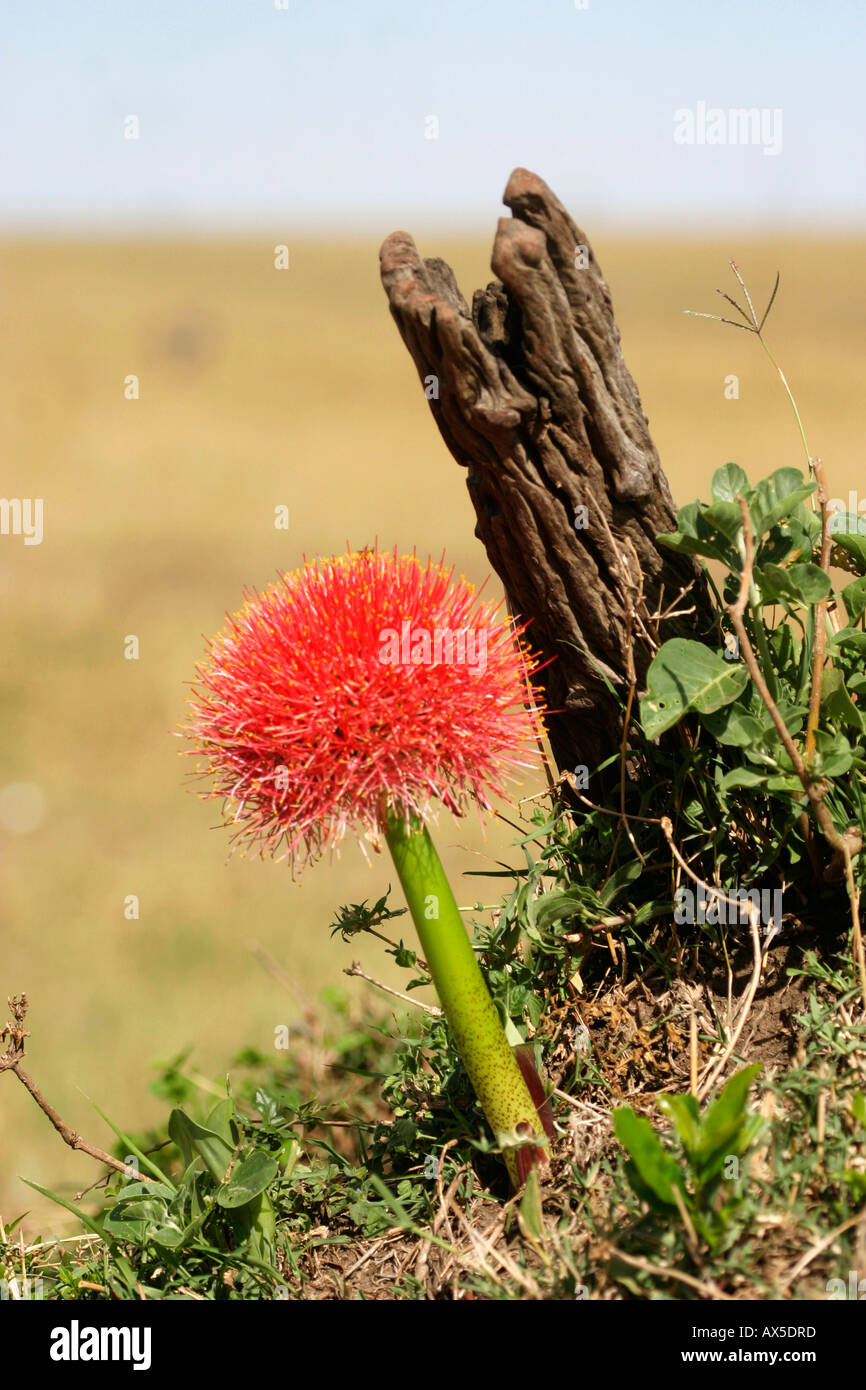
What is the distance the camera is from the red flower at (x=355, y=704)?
1.78m

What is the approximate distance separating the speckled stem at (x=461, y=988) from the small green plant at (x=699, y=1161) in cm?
39

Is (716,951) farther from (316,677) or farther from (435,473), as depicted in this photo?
(435,473)

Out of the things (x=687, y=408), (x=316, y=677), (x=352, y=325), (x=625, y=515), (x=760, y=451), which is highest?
(x=352, y=325)

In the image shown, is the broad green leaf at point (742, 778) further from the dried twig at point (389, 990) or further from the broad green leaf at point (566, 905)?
the dried twig at point (389, 990)

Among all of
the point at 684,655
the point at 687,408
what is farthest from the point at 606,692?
the point at 687,408

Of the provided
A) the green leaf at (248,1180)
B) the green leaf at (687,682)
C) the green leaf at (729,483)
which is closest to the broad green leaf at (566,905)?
the green leaf at (687,682)

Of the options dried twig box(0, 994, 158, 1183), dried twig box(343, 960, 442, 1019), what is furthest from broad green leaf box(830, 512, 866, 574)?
dried twig box(0, 994, 158, 1183)

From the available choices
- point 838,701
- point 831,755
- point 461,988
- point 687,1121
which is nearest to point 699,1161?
point 687,1121

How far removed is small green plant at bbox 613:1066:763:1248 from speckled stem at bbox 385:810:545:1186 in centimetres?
39

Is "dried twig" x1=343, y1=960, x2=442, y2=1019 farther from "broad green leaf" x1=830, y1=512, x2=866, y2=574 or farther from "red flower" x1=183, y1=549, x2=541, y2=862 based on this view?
"broad green leaf" x1=830, y1=512, x2=866, y2=574

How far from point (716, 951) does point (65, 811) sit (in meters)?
6.36

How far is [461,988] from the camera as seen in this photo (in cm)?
190

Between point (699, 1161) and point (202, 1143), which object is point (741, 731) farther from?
point (202, 1143)

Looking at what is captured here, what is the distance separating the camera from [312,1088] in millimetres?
3262
